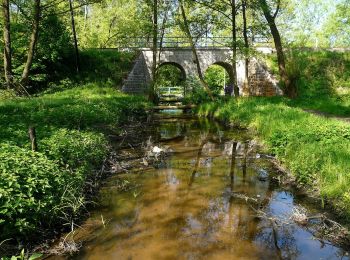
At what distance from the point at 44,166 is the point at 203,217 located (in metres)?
2.99

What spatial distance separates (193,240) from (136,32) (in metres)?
25.7

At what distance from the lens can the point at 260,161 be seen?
33.6 ft

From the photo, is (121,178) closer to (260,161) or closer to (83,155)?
(83,155)

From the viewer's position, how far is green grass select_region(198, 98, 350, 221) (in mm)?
6562

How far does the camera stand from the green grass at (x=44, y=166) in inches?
200

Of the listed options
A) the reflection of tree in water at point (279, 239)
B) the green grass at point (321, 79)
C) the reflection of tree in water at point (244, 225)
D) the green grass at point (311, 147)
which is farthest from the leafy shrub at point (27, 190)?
the green grass at point (321, 79)

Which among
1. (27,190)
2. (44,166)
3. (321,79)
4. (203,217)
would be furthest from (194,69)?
(27,190)

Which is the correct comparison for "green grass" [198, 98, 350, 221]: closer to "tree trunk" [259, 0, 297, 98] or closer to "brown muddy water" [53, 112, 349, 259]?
"brown muddy water" [53, 112, 349, 259]

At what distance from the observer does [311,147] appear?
8.44m

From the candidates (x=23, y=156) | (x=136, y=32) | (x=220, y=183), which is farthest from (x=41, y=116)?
(x=136, y=32)

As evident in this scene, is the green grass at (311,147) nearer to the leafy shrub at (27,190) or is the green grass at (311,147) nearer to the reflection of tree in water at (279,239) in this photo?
the reflection of tree in water at (279,239)

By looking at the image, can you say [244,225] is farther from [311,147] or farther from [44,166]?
[44,166]

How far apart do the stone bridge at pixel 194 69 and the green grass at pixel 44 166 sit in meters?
16.4

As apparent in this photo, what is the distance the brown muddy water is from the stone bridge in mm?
18656
